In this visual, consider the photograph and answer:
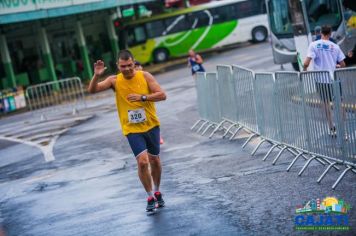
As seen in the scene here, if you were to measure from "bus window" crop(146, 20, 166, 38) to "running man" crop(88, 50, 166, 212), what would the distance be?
38.1 meters

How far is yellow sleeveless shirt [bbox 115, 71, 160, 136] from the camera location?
30.1 ft

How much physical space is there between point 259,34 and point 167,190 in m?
38.0

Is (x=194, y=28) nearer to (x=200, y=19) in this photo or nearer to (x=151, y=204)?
(x=200, y=19)

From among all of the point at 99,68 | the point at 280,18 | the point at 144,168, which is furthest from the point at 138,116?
the point at 280,18

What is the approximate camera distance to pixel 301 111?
10367mm

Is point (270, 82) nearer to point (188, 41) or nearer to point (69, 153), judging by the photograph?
point (69, 153)

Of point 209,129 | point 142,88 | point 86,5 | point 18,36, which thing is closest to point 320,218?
point 142,88

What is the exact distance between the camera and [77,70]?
46781 millimetres

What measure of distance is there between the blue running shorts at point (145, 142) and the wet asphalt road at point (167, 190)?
0.71 meters

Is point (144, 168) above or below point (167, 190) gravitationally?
above

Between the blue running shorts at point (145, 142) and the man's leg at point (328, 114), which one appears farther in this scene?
the man's leg at point (328, 114)

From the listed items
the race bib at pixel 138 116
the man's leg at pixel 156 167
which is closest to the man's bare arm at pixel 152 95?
the race bib at pixel 138 116

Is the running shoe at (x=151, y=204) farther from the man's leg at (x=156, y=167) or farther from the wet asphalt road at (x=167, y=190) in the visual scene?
the man's leg at (x=156, y=167)

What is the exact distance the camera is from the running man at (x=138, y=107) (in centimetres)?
907
